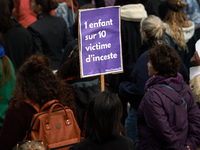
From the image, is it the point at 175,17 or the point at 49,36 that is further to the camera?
the point at 49,36

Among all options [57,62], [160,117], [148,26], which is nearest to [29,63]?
[160,117]

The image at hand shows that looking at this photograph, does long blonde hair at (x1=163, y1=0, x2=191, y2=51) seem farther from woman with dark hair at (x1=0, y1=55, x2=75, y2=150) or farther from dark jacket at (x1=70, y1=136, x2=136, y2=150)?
dark jacket at (x1=70, y1=136, x2=136, y2=150)

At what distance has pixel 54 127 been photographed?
10.7 ft

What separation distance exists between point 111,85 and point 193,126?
1.81m

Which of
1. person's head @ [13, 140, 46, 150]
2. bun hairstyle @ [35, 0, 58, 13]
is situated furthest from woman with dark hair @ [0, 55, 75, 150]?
bun hairstyle @ [35, 0, 58, 13]

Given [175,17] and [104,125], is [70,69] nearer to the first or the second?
[104,125]

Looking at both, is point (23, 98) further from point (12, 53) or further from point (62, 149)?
point (12, 53)

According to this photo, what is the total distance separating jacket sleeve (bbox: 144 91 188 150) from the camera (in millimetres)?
3600

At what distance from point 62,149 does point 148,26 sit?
2.11 meters

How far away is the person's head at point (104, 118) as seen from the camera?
9.28 ft

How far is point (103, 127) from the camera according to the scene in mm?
2828

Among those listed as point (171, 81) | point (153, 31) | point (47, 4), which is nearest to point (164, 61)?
point (171, 81)

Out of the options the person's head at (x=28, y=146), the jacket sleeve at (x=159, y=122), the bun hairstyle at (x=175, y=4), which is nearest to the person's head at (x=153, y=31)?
the bun hairstyle at (x=175, y=4)

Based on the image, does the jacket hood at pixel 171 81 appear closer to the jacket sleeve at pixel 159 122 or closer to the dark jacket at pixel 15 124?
the jacket sleeve at pixel 159 122
